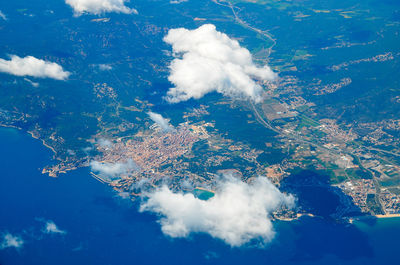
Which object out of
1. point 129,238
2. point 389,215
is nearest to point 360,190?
point 389,215

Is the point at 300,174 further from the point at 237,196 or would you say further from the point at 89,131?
the point at 89,131

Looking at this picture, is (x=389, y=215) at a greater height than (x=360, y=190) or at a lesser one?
lesser

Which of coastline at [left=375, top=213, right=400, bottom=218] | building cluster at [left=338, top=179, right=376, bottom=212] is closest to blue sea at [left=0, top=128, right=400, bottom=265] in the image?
coastline at [left=375, top=213, right=400, bottom=218]

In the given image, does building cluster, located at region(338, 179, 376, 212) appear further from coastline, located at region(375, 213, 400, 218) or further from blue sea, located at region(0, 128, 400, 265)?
blue sea, located at region(0, 128, 400, 265)

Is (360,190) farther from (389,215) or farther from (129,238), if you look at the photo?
(129,238)

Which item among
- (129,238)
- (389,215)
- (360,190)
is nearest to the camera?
(129,238)

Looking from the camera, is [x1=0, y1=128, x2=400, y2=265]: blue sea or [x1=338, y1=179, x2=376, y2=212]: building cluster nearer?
[x1=0, y1=128, x2=400, y2=265]: blue sea

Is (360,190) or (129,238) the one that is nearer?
(129,238)

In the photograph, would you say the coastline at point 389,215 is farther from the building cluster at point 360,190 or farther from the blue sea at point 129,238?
the building cluster at point 360,190

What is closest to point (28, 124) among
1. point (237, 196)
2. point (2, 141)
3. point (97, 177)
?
point (2, 141)
